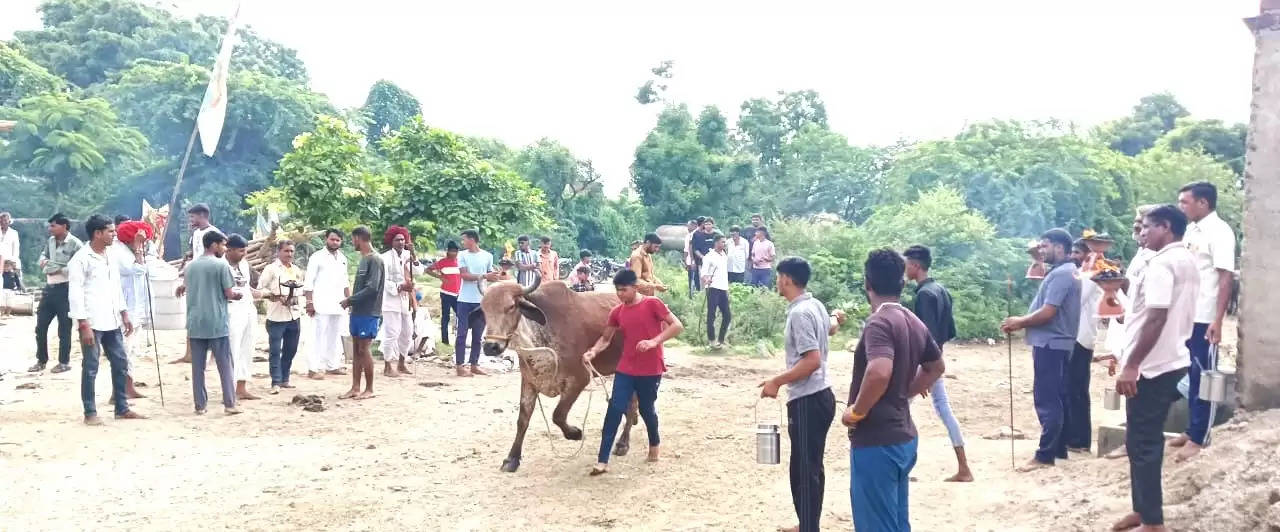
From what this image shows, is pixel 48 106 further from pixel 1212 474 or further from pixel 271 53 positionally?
pixel 1212 474

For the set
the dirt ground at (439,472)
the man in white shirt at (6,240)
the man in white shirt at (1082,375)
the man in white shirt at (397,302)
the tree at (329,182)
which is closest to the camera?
the dirt ground at (439,472)

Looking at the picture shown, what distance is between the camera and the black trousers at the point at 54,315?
10734 mm

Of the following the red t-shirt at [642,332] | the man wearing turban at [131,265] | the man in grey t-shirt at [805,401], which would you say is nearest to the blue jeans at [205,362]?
the man wearing turban at [131,265]

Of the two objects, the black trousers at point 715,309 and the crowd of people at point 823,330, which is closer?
the crowd of people at point 823,330

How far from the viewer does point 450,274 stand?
13117mm

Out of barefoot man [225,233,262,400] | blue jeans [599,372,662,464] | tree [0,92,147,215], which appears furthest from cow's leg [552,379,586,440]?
tree [0,92,147,215]

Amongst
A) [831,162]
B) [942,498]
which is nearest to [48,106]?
[831,162]

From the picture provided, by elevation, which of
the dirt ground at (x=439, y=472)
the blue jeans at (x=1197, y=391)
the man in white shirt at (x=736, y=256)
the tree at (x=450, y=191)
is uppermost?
the tree at (x=450, y=191)

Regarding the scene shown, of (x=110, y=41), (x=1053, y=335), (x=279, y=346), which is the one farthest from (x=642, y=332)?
(x=110, y=41)

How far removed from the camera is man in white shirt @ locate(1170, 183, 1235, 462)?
673 cm

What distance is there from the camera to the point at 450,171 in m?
14.5

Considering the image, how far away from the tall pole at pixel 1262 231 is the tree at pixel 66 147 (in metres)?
27.7

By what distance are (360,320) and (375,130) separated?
32.0m

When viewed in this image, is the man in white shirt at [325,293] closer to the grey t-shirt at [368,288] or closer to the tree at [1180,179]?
the grey t-shirt at [368,288]
